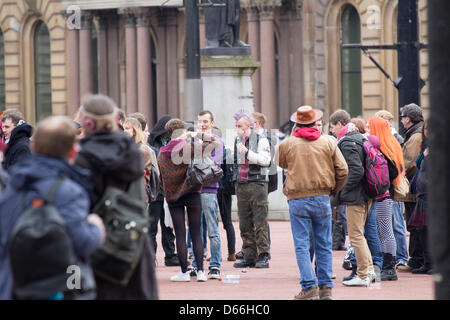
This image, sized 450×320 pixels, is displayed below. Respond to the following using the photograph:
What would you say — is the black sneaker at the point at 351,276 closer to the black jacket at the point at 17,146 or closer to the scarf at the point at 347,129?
the scarf at the point at 347,129

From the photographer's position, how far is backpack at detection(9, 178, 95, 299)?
5551mm

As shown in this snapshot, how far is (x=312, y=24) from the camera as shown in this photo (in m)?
36.2

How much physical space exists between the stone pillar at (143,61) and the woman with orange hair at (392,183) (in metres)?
27.0

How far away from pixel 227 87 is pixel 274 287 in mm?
7029

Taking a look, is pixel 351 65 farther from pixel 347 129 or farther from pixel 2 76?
pixel 347 129

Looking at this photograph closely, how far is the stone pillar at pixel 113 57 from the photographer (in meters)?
40.5

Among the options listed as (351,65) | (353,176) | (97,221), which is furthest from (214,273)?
(351,65)

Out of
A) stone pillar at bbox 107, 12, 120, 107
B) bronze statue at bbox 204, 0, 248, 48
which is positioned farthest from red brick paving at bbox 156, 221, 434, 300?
stone pillar at bbox 107, 12, 120, 107

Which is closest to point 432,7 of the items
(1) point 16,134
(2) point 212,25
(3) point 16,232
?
(3) point 16,232

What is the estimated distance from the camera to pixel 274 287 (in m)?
11.2

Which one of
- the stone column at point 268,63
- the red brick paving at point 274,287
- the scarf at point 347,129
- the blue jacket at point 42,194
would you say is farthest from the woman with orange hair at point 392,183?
the stone column at point 268,63
